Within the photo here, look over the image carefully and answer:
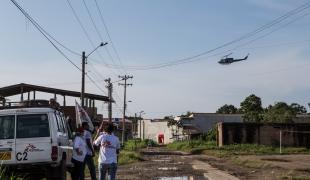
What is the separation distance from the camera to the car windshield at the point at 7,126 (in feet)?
47.3

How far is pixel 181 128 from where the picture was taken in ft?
296

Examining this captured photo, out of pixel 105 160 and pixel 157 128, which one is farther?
pixel 157 128

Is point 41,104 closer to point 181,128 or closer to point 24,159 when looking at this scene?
point 24,159

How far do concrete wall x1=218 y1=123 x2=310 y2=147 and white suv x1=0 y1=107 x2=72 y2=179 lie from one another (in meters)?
45.8

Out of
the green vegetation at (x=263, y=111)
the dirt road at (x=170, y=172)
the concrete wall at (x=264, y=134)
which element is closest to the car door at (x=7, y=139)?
the dirt road at (x=170, y=172)

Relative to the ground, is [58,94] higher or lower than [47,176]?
higher

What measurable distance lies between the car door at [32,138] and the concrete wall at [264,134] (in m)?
46.1

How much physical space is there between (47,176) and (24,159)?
71 centimetres

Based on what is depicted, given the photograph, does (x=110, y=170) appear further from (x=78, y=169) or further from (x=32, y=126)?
(x=32, y=126)

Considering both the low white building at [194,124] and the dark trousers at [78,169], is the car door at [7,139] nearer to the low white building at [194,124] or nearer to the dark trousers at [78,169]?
the dark trousers at [78,169]

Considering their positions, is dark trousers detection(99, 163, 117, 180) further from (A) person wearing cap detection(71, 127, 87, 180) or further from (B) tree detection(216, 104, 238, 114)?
(B) tree detection(216, 104, 238, 114)

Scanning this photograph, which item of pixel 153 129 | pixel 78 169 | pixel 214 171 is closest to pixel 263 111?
pixel 153 129

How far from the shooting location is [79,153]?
15273 mm

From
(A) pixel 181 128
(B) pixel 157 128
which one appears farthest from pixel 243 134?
(B) pixel 157 128
